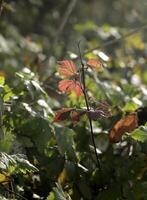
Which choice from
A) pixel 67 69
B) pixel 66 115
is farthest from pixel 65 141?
pixel 67 69

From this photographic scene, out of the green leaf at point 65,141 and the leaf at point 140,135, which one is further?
the green leaf at point 65,141

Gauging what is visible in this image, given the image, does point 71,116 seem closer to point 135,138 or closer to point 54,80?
point 135,138

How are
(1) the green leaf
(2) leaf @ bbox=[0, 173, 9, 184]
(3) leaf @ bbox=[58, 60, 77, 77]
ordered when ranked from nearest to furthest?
(2) leaf @ bbox=[0, 173, 9, 184]
(3) leaf @ bbox=[58, 60, 77, 77]
(1) the green leaf

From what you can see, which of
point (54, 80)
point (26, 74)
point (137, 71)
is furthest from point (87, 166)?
point (137, 71)

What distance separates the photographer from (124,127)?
1.88 meters

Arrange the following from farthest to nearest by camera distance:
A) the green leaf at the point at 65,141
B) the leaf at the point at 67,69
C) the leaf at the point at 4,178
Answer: the green leaf at the point at 65,141 → the leaf at the point at 67,69 → the leaf at the point at 4,178

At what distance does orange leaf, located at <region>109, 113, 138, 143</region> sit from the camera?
6.10 feet

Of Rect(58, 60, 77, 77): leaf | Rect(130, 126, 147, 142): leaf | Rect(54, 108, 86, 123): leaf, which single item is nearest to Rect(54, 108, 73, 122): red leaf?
Rect(54, 108, 86, 123): leaf

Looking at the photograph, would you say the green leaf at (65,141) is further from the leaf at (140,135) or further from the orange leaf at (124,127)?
the leaf at (140,135)

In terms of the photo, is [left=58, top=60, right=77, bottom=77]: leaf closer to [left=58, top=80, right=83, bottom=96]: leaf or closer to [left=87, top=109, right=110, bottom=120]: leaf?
[left=58, top=80, right=83, bottom=96]: leaf

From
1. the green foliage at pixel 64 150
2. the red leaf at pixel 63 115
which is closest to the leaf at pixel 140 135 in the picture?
the green foliage at pixel 64 150

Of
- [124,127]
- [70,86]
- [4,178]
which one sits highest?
[70,86]

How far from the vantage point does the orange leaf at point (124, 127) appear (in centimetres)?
186

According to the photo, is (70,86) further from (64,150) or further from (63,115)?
(64,150)
